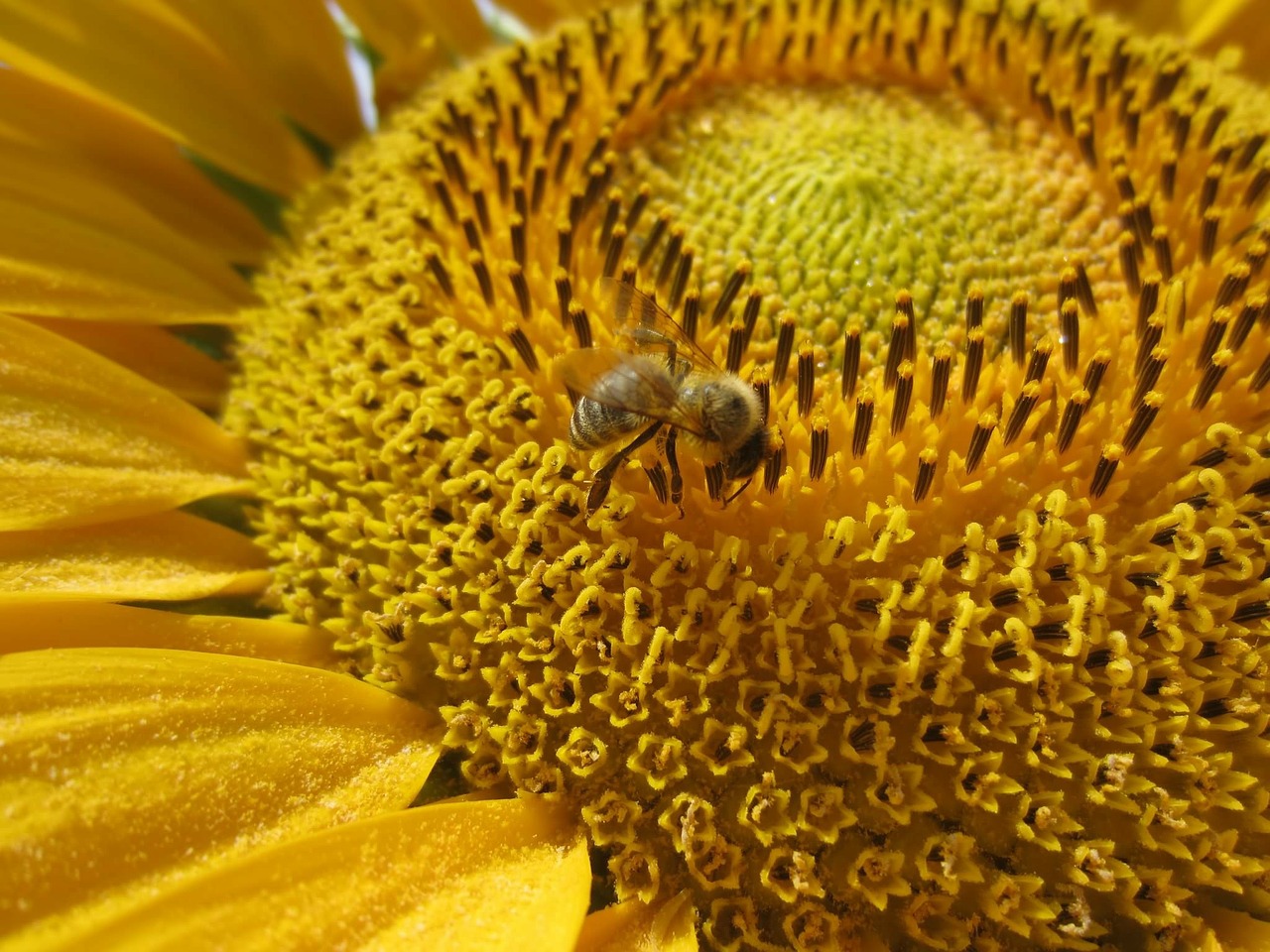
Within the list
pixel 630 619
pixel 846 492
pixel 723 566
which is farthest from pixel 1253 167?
pixel 630 619

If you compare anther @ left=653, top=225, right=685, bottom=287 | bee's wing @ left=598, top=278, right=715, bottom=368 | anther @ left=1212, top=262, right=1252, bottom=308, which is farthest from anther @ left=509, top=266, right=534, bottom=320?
anther @ left=1212, top=262, right=1252, bottom=308

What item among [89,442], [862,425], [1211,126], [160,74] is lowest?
[89,442]

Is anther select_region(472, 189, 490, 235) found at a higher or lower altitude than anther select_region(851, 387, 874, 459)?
higher

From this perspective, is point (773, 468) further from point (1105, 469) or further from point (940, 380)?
point (1105, 469)

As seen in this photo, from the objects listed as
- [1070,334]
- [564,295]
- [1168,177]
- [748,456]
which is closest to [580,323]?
[564,295]

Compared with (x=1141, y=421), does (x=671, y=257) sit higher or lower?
higher

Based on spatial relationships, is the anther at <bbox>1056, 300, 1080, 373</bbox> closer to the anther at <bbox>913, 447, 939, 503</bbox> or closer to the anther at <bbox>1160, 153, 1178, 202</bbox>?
the anther at <bbox>913, 447, 939, 503</bbox>

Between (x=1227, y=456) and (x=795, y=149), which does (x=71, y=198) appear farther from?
(x=1227, y=456)

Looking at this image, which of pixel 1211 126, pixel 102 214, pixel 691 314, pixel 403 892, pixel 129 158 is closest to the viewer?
pixel 403 892

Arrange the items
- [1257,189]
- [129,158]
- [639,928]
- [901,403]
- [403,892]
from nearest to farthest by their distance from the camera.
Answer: [403,892] → [639,928] → [901,403] → [1257,189] → [129,158]
